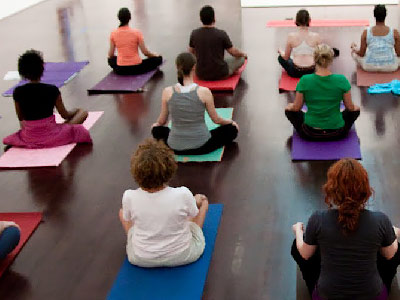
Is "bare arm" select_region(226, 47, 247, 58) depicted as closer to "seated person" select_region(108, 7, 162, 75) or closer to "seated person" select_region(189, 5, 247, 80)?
"seated person" select_region(189, 5, 247, 80)

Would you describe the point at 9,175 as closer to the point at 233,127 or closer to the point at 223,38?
the point at 233,127

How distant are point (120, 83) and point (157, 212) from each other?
3.36 m

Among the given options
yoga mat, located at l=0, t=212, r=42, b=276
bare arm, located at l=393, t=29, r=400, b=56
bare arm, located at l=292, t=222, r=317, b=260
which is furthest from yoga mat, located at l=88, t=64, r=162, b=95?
bare arm, located at l=292, t=222, r=317, b=260

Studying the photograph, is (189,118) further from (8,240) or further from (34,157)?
(8,240)

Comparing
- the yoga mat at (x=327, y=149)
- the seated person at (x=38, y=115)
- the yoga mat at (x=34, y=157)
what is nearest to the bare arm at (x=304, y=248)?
the yoga mat at (x=327, y=149)

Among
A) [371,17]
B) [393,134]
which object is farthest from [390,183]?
[371,17]

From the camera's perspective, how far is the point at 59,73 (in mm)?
6383

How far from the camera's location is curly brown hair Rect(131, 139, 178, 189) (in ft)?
8.64

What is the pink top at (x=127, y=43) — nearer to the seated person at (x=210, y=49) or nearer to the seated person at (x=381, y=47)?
the seated person at (x=210, y=49)

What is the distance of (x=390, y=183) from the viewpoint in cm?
354

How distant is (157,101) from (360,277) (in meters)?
3.39

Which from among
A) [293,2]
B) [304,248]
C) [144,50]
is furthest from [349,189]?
[293,2]

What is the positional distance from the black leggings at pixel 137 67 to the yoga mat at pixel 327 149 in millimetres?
2440

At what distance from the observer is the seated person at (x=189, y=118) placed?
3.92m
